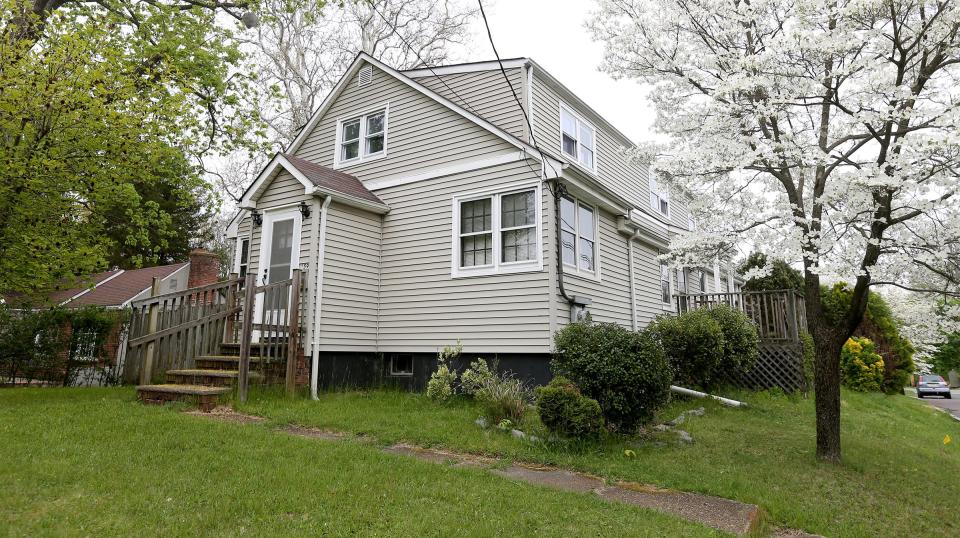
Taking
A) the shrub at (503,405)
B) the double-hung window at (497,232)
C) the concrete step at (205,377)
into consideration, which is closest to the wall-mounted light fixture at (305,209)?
the double-hung window at (497,232)

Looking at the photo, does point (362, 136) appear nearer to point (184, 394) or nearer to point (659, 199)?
point (184, 394)

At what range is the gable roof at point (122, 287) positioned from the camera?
20469 millimetres

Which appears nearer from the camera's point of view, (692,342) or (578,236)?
(692,342)

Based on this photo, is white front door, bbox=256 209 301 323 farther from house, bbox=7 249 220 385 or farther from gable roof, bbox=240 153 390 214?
house, bbox=7 249 220 385

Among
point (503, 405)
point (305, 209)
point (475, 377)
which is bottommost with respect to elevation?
point (503, 405)

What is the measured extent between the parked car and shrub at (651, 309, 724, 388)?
1219 inches

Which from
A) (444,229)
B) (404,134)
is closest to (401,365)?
(444,229)

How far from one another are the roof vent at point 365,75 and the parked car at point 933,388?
1442 inches

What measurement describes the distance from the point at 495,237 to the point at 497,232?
0.10 m

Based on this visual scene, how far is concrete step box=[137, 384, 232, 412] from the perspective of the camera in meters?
7.83

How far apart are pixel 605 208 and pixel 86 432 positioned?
9.47 m

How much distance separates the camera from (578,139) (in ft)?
42.9

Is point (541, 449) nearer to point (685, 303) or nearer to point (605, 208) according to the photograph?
point (605, 208)

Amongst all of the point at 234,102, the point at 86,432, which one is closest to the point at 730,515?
the point at 86,432
